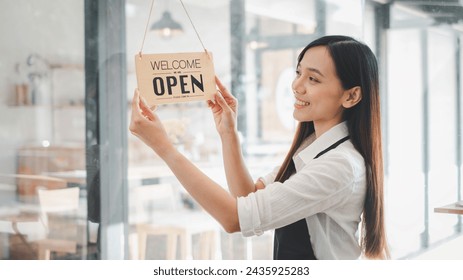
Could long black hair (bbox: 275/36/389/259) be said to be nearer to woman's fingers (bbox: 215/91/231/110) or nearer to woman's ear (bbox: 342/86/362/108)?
woman's ear (bbox: 342/86/362/108)

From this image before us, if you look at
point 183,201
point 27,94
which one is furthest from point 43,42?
point 183,201

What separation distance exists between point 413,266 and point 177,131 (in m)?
1.21

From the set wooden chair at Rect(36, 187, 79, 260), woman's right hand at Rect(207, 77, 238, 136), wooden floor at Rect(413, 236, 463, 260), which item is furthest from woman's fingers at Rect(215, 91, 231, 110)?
wooden chair at Rect(36, 187, 79, 260)

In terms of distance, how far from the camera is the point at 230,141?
154 cm

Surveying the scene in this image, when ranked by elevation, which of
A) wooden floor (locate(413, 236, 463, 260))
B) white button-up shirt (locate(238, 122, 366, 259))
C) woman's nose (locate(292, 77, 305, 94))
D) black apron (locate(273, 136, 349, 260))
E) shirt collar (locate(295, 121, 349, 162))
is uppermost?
woman's nose (locate(292, 77, 305, 94))

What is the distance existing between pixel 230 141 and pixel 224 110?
96mm

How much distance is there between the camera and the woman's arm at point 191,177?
1.30 m

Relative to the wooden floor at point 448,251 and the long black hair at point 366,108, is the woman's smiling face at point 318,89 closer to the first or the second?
the long black hair at point 366,108

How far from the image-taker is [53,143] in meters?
2.39

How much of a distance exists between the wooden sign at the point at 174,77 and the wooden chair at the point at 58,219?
120cm

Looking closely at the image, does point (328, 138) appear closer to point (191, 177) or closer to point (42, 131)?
point (191, 177)

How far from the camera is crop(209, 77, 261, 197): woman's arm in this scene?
1.52 meters

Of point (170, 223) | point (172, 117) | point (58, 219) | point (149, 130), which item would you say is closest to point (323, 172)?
point (149, 130)

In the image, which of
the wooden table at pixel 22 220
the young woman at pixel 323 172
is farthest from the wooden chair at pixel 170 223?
the young woman at pixel 323 172
